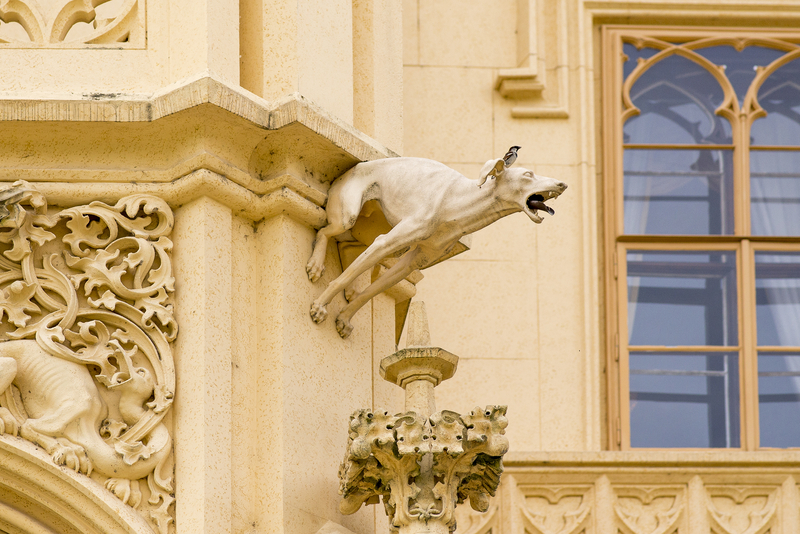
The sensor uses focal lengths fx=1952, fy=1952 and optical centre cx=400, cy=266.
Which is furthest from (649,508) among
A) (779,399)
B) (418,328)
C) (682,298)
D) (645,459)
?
(418,328)

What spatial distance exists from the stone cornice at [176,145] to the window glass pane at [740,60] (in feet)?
14.2

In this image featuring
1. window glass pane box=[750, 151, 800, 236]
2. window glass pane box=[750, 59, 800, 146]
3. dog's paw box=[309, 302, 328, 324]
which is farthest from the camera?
window glass pane box=[750, 59, 800, 146]

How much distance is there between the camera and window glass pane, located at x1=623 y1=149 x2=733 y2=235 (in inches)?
437

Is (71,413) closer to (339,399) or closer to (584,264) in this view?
(339,399)

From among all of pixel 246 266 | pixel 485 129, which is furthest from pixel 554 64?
pixel 246 266

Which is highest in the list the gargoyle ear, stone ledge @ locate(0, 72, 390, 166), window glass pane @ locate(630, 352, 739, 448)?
window glass pane @ locate(630, 352, 739, 448)

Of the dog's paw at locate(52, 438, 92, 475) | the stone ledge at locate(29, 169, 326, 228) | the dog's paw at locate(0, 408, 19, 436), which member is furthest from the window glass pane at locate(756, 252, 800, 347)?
the dog's paw at locate(0, 408, 19, 436)

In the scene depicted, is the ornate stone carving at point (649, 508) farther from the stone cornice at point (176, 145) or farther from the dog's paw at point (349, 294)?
the stone cornice at point (176, 145)

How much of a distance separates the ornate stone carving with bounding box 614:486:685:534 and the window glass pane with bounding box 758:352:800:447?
138 centimetres

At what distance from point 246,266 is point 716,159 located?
448 centimetres

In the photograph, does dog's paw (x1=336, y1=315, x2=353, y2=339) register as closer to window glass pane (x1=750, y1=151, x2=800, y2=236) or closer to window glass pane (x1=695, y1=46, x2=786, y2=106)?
window glass pane (x1=750, y1=151, x2=800, y2=236)

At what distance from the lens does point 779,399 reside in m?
10.8

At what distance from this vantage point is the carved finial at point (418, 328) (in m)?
7.25

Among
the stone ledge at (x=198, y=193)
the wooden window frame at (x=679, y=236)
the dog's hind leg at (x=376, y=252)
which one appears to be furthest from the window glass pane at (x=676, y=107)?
the stone ledge at (x=198, y=193)
